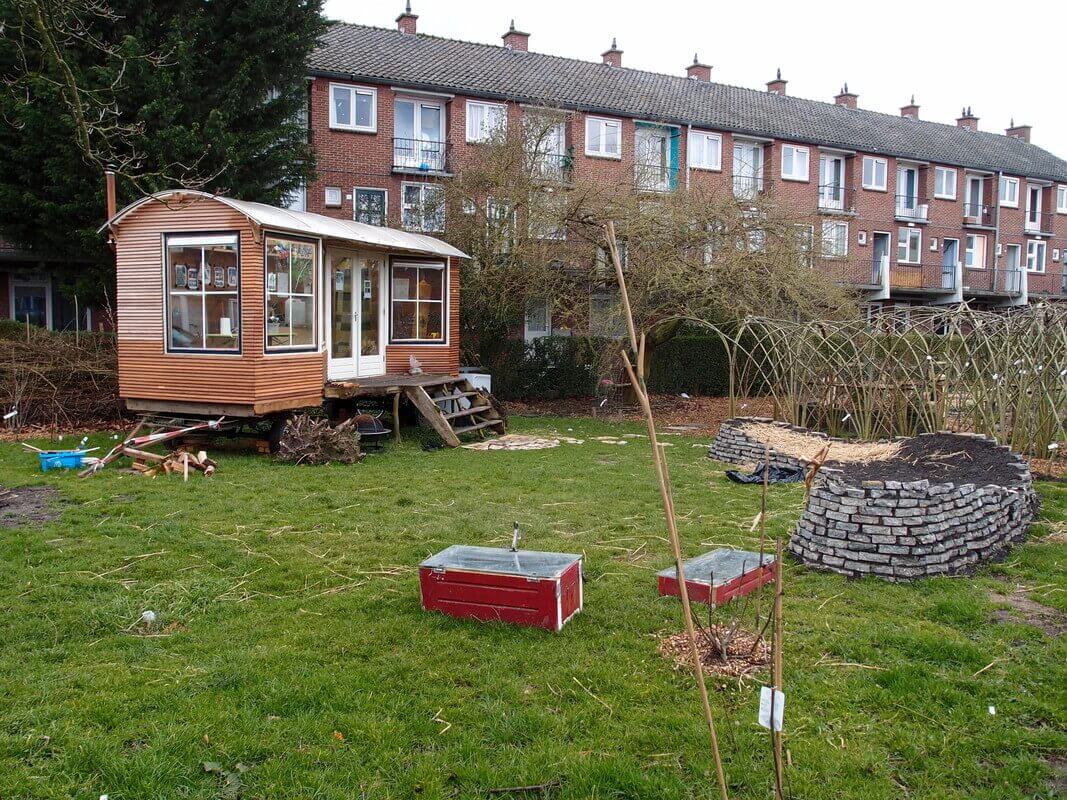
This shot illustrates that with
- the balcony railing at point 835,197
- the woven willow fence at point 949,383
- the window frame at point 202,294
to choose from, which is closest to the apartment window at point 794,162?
the balcony railing at point 835,197

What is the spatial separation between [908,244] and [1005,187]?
22.9 feet

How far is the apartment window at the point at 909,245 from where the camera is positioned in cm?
3775

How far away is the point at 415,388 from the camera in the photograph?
13891 mm

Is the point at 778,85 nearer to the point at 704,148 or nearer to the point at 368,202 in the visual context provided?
the point at 704,148

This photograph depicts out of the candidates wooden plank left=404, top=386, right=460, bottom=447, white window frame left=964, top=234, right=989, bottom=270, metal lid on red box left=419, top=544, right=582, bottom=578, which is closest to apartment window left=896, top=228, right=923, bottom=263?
white window frame left=964, top=234, right=989, bottom=270

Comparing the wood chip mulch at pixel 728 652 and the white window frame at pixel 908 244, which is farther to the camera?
the white window frame at pixel 908 244

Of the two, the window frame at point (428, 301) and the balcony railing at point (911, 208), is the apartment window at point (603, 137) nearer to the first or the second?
the window frame at point (428, 301)

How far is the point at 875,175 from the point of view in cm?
3628

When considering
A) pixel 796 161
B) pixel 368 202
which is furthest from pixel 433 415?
pixel 796 161

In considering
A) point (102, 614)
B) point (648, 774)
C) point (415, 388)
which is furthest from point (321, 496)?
point (648, 774)

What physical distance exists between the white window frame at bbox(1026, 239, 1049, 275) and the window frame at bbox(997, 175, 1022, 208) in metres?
2.33

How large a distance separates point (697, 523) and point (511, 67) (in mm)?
24905

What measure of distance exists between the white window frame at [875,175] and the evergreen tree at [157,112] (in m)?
25.7

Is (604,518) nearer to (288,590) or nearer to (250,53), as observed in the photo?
(288,590)
